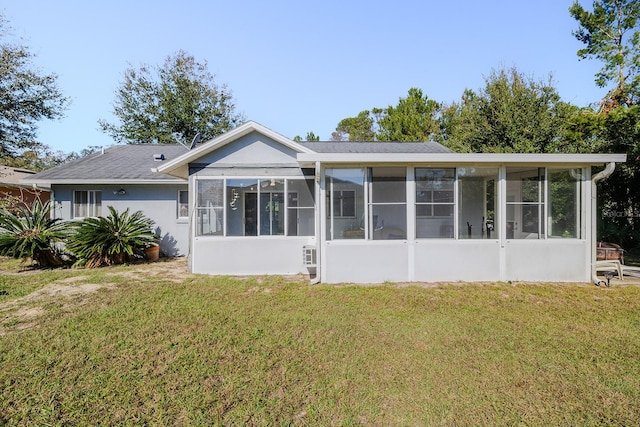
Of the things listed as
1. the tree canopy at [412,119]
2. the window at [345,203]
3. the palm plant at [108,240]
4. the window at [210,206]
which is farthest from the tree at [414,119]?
the palm plant at [108,240]

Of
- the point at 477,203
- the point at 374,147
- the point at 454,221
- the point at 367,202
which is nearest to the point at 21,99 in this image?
the point at 374,147

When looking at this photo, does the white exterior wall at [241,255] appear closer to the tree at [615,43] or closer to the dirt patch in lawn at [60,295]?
the dirt patch in lawn at [60,295]

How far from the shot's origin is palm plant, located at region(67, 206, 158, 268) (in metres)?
8.70

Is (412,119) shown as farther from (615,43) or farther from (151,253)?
(151,253)

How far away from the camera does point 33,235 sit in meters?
8.44

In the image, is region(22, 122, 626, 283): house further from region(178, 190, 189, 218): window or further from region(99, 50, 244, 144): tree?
region(99, 50, 244, 144): tree

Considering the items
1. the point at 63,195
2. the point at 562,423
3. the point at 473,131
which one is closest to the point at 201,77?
the point at 63,195

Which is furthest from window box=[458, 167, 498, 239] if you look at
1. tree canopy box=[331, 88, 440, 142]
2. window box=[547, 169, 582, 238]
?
tree canopy box=[331, 88, 440, 142]

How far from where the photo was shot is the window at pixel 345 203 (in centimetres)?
712

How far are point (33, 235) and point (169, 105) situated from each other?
17.6 metres

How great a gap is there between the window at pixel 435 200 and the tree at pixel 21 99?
15533mm

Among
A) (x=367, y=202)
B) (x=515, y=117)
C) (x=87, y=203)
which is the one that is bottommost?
(x=367, y=202)

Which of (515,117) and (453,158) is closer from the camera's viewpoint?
(453,158)

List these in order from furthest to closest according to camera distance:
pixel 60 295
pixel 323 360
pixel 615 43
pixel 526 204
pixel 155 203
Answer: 1. pixel 615 43
2. pixel 155 203
3. pixel 526 204
4. pixel 60 295
5. pixel 323 360
